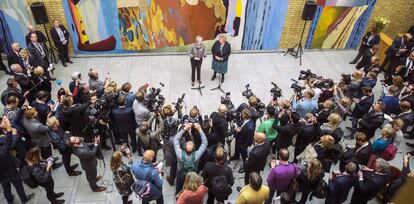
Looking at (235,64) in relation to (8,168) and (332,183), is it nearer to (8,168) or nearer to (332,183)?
(332,183)

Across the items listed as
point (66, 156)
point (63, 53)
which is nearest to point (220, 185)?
point (66, 156)

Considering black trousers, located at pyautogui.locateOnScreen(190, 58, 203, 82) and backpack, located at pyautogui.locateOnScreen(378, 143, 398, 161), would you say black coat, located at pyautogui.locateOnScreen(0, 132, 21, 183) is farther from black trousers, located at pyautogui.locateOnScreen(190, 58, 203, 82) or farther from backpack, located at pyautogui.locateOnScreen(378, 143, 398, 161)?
backpack, located at pyautogui.locateOnScreen(378, 143, 398, 161)

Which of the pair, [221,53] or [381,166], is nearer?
[381,166]

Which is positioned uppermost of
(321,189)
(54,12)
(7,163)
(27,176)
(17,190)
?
(54,12)

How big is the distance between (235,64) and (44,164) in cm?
665

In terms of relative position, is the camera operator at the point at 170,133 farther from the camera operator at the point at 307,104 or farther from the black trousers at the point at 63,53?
the black trousers at the point at 63,53

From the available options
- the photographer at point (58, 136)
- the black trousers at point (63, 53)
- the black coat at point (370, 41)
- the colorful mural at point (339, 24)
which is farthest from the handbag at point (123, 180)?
the colorful mural at point (339, 24)

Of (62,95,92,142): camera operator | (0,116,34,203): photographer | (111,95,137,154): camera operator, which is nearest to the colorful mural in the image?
(111,95,137,154): camera operator

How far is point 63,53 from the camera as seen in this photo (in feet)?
32.0

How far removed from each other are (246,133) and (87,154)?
2697 mm

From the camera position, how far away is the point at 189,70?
10047 millimetres

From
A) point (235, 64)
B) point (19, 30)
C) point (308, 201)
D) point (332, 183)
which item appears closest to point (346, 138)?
point (308, 201)

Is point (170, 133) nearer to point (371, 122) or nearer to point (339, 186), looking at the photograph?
point (339, 186)

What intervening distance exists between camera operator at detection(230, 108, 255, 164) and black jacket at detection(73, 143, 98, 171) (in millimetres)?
2448
